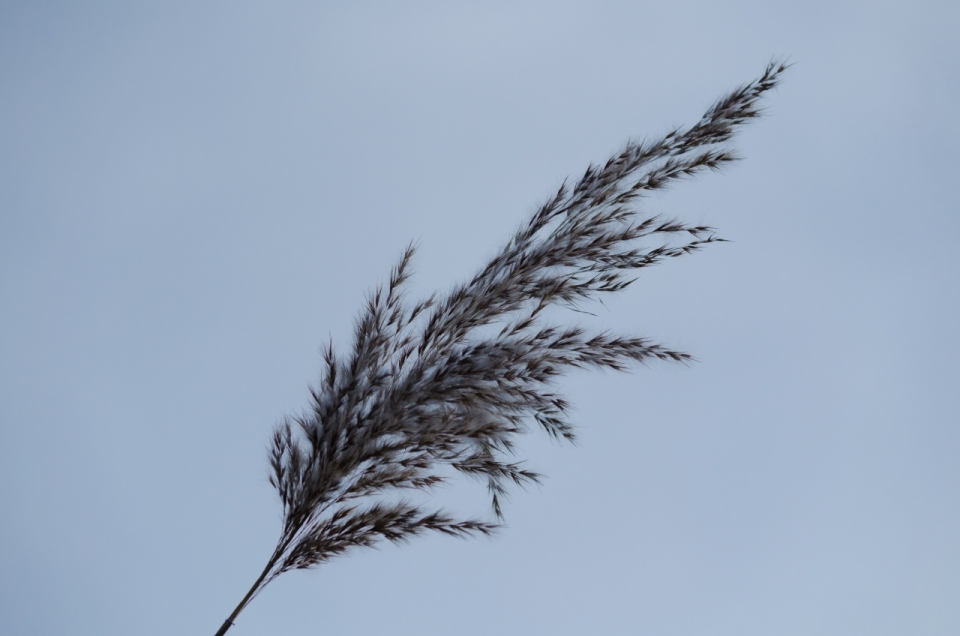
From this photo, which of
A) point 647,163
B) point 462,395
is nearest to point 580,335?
point 462,395

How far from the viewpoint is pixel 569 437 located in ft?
6.39

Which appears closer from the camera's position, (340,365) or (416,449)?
(416,449)

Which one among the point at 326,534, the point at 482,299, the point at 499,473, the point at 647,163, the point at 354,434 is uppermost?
the point at 647,163

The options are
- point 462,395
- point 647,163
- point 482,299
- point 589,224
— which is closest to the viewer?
point 462,395

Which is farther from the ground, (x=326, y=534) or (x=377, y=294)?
(x=377, y=294)

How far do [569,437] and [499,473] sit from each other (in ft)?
1.07

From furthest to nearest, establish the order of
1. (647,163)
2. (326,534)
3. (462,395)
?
1. (647,163)
2. (462,395)
3. (326,534)

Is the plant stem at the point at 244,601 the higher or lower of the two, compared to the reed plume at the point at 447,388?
lower

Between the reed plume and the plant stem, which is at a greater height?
the reed plume

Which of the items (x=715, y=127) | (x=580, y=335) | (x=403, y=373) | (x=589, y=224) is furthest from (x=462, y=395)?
(x=715, y=127)

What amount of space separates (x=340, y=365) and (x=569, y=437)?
30.6 inches

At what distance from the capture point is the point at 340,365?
5.92 feet

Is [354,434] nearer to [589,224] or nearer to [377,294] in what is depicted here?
[377,294]

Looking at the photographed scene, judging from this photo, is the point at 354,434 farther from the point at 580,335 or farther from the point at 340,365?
the point at 580,335
